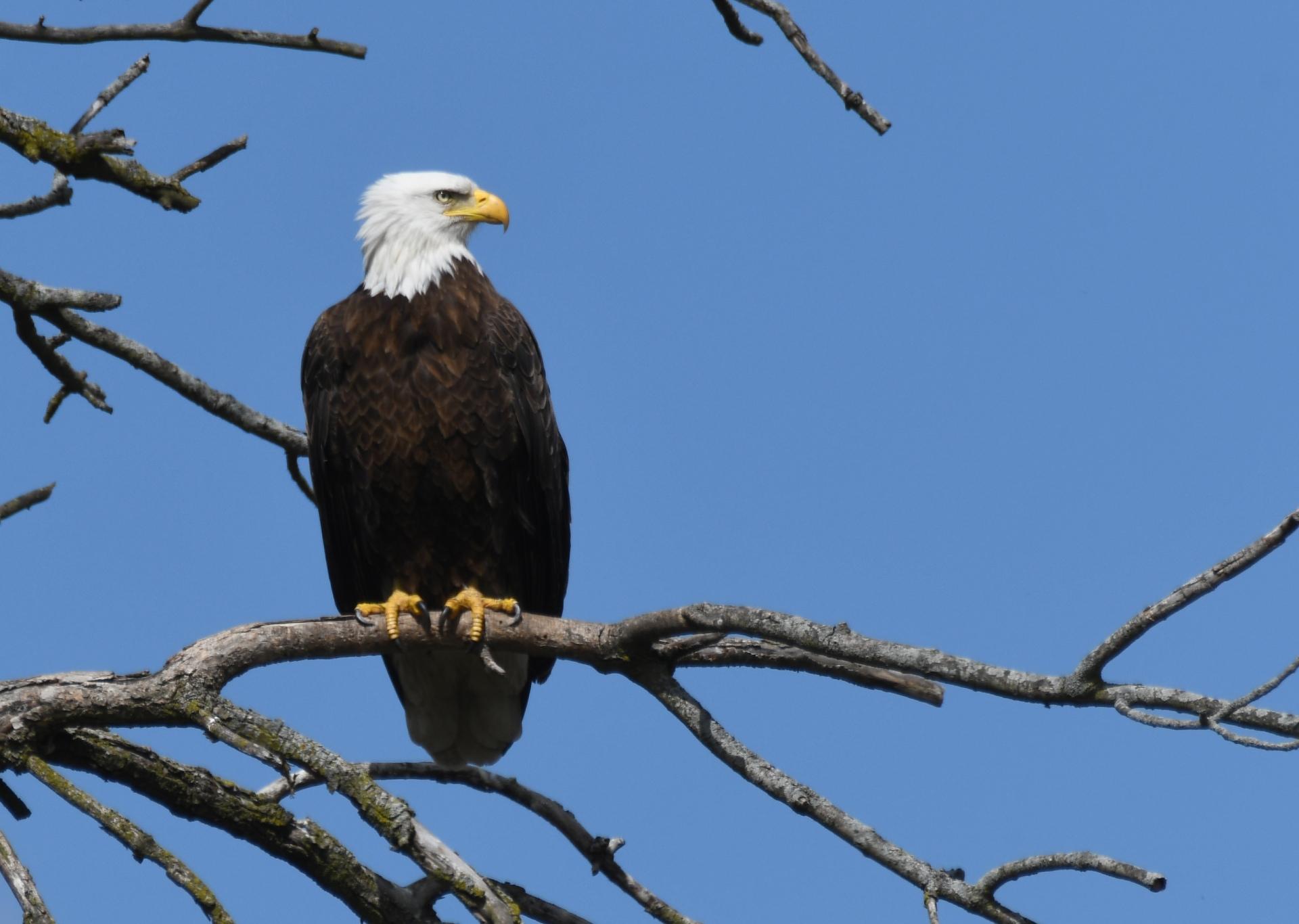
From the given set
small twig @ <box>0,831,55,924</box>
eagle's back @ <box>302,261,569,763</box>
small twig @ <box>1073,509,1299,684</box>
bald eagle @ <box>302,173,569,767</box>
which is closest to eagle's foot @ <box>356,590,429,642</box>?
bald eagle @ <box>302,173,569,767</box>

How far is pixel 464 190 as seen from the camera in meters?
6.24

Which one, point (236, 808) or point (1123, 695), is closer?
point (1123, 695)

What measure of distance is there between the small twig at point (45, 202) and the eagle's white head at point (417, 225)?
Result: 6.22ft

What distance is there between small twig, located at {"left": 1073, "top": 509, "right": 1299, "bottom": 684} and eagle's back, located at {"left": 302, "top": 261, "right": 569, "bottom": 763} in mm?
2907

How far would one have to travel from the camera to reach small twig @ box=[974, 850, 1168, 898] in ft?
9.43

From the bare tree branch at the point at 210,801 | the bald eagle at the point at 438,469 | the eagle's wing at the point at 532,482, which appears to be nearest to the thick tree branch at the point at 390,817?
the bare tree branch at the point at 210,801

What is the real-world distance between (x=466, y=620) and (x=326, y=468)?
92cm

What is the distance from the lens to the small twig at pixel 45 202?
365 cm

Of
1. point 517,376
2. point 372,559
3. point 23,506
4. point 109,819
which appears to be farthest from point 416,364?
point 109,819

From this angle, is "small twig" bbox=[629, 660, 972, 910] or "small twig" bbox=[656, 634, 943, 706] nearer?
"small twig" bbox=[629, 660, 972, 910]

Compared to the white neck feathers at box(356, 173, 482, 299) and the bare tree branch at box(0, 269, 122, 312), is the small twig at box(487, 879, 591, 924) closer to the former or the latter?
the bare tree branch at box(0, 269, 122, 312)

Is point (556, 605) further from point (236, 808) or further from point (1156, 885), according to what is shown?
point (1156, 885)

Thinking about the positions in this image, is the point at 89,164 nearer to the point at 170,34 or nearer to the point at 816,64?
the point at 170,34

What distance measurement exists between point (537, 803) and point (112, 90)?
7.24ft
